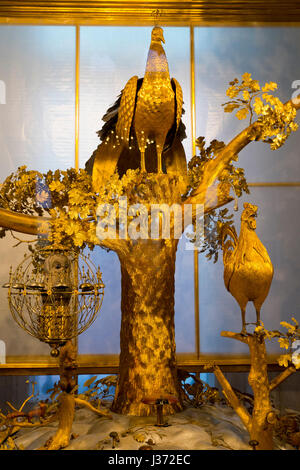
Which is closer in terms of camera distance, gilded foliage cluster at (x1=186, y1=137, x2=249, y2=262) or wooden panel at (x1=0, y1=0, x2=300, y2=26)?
gilded foliage cluster at (x1=186, y1=137, x2=249, y2=262)

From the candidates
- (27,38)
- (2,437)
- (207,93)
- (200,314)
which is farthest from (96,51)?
(2,437)

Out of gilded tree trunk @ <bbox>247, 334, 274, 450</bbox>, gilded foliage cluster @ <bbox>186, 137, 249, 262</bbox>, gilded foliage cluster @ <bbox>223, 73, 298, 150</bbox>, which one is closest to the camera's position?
gilded tree trunk @ <bbox>247, 334, 274, 450</bbox>

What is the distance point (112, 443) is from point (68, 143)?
1.58m

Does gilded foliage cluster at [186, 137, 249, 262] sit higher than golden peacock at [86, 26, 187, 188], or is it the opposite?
golden peacock at [86, 26, 187, 188]

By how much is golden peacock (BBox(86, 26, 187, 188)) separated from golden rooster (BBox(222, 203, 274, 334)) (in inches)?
18.2

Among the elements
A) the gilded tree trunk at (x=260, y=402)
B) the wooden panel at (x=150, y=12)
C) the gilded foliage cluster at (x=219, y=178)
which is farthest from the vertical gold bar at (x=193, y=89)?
the gilded tree trunk at (x=260, y=402)

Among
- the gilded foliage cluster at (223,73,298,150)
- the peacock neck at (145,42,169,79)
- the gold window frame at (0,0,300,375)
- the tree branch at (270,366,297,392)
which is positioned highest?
the gold window frame at (0,0,300,375)

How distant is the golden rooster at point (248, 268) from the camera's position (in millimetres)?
1535

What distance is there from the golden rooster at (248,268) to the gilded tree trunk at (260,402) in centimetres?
7

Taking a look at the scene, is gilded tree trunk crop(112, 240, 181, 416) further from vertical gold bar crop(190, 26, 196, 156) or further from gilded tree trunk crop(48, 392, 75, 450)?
vertical gold bar crop(190, 26, 196, 156)

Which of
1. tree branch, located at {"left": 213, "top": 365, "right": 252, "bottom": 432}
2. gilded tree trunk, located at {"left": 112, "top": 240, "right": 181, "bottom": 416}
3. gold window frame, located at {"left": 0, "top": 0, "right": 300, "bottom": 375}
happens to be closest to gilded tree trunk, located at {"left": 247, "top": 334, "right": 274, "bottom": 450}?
tree branch, located at {"left": 213, "top": 365, "right": 252, "bottom": 432}

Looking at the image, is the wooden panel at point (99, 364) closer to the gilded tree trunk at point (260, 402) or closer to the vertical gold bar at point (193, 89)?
the gilded tree trunk at point (260, 402)

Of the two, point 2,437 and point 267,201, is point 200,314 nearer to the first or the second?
point 267,201

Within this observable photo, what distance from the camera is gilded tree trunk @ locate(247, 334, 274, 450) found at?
4.69 feet
